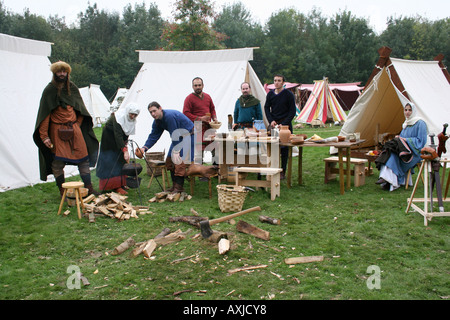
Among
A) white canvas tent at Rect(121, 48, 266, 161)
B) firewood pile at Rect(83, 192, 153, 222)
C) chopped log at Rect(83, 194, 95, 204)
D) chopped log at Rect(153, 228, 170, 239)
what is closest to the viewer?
chopped log at Rect(153, 228, 170, 239)

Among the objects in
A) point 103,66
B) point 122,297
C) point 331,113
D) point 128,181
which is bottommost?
point 122,297

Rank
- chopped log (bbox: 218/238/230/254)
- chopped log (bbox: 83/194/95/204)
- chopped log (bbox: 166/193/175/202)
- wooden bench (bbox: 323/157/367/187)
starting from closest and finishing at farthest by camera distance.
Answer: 1. chopped log (bbox: 218/238/230/254)
2. chopped log (bbox: 83/194/95/204)
3. chopped log (bbox: 166/193/175/202)
4. wooden bench (bbox: 323/157/367/187)

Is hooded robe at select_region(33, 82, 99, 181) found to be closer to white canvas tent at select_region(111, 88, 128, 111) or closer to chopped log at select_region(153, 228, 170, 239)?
chopped log at select_region(153, 228, 170, 239)

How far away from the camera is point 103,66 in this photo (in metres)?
28.7

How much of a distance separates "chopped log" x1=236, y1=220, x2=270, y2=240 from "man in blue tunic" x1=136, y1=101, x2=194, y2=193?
1.52 meters

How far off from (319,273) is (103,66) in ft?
95.9

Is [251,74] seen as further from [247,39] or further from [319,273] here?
[247,39]

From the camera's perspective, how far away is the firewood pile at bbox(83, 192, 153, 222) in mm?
3906

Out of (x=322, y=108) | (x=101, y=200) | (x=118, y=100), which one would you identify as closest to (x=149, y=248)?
(x=101, y=200)

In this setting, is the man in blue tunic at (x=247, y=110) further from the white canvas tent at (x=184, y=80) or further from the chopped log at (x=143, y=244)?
the chopped log at (x=143, y=244)

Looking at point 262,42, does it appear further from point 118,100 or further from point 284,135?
point 284,135

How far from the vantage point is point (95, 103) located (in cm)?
1512

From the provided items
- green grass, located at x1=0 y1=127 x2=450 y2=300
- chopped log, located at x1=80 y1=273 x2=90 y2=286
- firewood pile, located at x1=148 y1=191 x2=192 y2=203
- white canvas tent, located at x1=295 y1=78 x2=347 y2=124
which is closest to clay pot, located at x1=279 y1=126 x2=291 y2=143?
green grass, located at x1=0 y1=127 x2=450 y2=300

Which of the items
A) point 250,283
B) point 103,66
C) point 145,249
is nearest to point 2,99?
point 145,249
